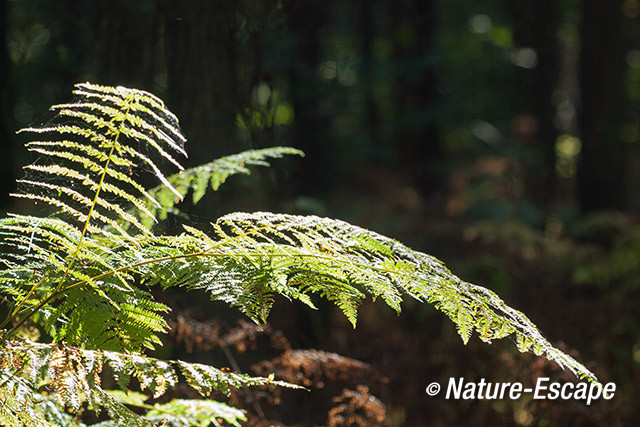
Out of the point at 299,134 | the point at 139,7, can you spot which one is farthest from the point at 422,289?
the point at 299,134

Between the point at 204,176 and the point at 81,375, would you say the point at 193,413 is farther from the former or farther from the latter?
the point at 204,176

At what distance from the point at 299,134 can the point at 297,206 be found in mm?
2457

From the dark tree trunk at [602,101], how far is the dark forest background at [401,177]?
22 mm

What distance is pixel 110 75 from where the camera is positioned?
3711mm

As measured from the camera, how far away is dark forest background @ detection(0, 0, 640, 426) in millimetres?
3340

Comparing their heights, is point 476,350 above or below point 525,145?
below

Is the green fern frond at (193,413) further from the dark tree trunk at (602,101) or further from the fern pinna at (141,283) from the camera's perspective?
the dark tree trunk at (602,101)

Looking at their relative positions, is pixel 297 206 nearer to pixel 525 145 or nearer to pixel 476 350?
pixel 476 350

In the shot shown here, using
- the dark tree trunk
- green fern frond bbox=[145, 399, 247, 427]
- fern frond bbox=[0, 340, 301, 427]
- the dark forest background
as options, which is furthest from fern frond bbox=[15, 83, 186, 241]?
the dark tree trunk

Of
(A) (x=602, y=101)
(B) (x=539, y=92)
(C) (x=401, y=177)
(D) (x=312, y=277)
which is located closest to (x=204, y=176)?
(D) (x=312, y=277)

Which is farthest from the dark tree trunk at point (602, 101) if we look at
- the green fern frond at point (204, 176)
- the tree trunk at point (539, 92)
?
the green fern frond at point (204, 176)

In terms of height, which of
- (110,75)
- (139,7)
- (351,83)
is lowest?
(110,75)

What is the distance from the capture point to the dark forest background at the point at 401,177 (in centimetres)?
334

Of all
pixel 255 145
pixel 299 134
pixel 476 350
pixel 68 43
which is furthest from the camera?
pixel 299 134
